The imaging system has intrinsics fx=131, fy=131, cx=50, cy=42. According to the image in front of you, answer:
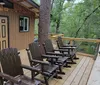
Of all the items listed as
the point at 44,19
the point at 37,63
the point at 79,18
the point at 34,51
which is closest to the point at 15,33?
the point at 44,19

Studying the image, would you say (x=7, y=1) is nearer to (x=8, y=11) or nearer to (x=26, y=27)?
(x=8, y=11)

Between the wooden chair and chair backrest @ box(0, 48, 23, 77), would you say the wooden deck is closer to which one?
the wooden chair

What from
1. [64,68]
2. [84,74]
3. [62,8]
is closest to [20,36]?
[64,68]

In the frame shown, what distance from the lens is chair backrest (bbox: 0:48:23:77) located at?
2615 millimetres

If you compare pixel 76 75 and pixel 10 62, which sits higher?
pixel 10 62

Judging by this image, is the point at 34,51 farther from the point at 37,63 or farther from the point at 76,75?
the point at 76,75

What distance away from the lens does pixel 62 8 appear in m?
12.7

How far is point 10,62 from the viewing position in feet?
8.95

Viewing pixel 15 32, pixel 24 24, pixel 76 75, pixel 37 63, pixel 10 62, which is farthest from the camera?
pixel 24 24

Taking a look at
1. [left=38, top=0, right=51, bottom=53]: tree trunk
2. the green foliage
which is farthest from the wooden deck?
the green foliage

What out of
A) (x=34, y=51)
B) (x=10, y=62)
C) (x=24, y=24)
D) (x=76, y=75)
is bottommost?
(x=76, y=75)

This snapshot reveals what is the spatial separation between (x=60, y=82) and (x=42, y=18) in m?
2.77

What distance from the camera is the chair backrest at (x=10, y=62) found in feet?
8.58

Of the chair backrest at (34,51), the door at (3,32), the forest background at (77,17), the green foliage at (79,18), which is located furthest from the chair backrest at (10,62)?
the green foliage at (79,18)
